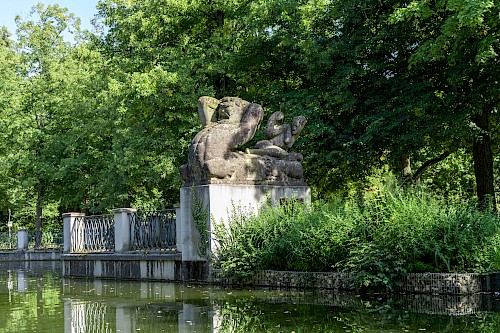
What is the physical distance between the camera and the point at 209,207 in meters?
16.2

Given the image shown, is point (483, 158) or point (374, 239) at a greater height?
point (483, 158)

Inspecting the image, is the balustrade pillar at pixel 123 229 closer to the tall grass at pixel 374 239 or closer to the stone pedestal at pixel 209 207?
the stone pedestal at pixel 209 207

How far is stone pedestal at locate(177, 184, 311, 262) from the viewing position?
53.5 ft

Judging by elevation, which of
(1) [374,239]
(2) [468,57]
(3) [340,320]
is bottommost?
(3) [340,320]

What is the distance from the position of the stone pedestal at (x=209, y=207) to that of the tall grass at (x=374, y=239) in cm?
76

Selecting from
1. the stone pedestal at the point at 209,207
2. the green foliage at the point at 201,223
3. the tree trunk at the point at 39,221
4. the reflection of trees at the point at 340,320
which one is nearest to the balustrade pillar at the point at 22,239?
the tree trunk at the point at 39,221

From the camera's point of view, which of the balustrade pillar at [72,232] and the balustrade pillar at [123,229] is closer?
A: the balustrade pillar at [123,229]

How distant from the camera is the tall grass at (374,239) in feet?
41.8

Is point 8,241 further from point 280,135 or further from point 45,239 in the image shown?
point 280,135

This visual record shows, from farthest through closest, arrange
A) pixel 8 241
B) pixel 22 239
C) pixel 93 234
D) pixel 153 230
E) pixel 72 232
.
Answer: pixel 8 241 → pixel 22 239 → pixel 72 232 → pixel 93 234 → pixel 153 230

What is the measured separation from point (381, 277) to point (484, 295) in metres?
1.82

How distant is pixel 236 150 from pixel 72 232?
7.89 m

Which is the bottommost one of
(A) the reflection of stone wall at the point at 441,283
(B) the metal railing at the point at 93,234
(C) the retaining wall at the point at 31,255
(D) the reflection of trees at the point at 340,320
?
(D) the reflection of trees at the point at 340,320

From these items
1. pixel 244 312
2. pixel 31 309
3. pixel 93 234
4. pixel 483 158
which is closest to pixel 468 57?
pixel 483 158
